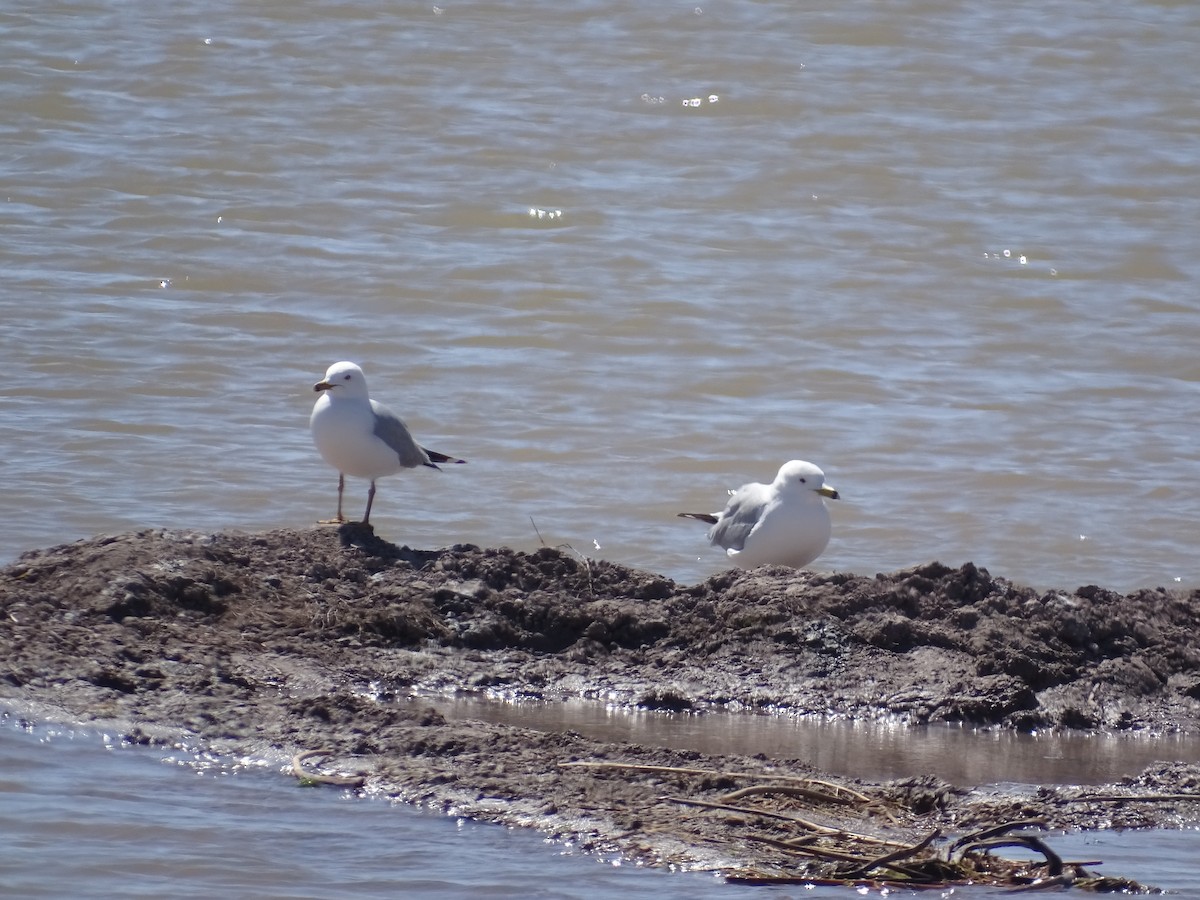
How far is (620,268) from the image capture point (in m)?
13.1

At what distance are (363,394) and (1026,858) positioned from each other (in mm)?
4168

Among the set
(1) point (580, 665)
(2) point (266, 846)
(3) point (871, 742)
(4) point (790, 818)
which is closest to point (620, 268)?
(1) point (580, 665)

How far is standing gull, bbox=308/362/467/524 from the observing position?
7.33 meters

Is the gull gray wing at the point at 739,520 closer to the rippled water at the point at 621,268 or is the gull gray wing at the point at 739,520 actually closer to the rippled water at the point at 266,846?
the rippled water at the point at 621,268

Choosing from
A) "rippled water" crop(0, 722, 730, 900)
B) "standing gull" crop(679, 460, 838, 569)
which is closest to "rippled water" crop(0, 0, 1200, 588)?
"standing gull" crop(679, 460, 838, 569)

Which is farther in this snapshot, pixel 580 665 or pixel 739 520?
pixel 739 520

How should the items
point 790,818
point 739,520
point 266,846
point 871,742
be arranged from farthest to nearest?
point 739,520 → point 871,742 → point 790,818 → point 266,846

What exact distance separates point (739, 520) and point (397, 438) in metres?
1.57

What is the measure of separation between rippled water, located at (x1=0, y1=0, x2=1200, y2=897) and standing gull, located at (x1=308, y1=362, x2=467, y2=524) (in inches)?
42.9

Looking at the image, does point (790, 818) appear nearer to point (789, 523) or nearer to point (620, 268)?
point (789, 523)

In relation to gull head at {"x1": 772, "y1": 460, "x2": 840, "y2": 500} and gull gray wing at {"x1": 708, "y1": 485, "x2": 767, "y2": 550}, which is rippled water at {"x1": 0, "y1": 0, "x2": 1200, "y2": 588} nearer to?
gull gray wing at {"x1": 708, "y1": 485, "x2": 767, "y2": 550}

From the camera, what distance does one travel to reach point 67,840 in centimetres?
411

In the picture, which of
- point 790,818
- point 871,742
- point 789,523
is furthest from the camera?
point 789,523

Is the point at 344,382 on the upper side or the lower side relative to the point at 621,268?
lower
